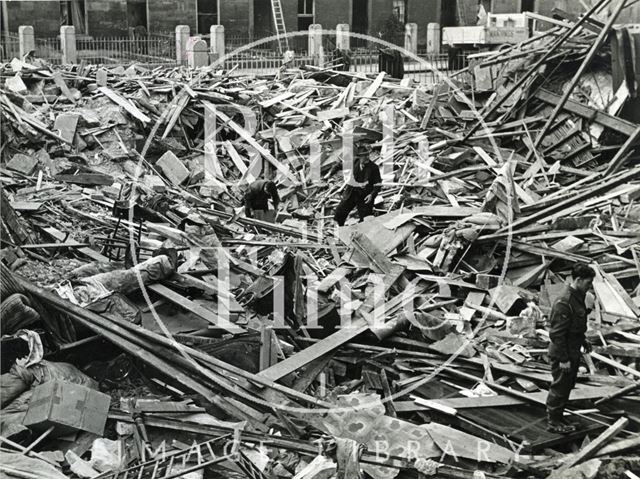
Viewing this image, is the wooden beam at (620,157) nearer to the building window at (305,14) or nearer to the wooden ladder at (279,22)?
the wooden ladder at (279,22)

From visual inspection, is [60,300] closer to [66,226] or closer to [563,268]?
[66,226]

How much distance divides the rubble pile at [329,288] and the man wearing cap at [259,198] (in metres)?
0.25

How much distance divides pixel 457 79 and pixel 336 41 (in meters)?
13.8

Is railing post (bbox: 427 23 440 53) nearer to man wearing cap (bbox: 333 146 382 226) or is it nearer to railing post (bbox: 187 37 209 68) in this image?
railing post (bbox: 187 37 209 68)

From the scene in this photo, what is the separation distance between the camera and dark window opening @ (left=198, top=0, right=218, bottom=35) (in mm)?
31875

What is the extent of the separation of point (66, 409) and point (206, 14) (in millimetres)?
27467

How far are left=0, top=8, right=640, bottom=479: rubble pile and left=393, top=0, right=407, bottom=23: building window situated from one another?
18.5 metres

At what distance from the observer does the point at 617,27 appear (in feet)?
Result: 47.0

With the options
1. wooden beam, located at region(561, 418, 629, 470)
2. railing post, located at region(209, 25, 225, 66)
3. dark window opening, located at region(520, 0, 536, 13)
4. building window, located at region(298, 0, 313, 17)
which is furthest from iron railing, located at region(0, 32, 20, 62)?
wooden beam, located at region(561, 418, 629, 470)

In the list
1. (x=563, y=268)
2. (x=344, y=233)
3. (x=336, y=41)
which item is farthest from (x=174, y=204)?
(x=336, y=41)

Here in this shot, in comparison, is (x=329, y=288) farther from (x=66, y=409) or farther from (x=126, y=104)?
(x=126, y=104)


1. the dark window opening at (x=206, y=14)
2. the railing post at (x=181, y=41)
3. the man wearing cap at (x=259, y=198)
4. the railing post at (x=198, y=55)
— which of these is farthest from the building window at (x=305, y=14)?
the man wearing cap at (x=259, y=198)

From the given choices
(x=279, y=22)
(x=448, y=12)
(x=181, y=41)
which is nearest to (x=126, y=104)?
(x=181, y=41)

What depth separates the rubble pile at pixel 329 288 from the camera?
6801 millimetres
